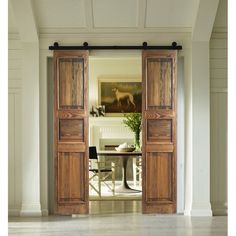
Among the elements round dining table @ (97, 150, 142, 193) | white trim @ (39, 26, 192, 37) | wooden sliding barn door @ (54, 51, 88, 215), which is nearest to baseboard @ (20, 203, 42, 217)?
wooden sliding barn door @ (54, 51, 88, 215)

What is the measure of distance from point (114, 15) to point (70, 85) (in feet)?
3.97

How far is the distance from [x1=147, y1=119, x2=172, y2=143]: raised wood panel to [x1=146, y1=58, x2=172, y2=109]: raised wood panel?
238 millimetres

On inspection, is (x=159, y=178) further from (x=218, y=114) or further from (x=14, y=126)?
(x=14, y=126)

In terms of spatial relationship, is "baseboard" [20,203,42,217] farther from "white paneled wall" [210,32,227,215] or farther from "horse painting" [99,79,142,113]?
"horse painting" [99,79,142,113]

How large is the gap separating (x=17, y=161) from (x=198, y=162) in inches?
106

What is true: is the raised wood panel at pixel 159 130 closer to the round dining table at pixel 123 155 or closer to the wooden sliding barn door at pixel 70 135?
the wooden sliding barn door at pixel 70 135

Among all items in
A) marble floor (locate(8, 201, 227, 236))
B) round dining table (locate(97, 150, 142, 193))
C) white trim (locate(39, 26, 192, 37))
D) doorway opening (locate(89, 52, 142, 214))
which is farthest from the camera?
doorway opening (locate(89, 52, 142, 214))

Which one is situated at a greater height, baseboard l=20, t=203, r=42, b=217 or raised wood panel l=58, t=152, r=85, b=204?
raised wood panel l=58, t=152, r=85, b=204

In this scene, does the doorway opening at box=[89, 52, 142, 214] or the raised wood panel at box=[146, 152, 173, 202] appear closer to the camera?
the raised wood panel at box=[146, 152, 173, 202]

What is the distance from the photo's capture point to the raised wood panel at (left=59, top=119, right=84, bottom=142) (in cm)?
714

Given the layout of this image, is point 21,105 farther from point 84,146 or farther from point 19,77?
point 84,146

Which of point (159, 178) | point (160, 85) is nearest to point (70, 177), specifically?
point (159, 178)

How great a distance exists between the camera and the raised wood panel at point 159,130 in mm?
7148

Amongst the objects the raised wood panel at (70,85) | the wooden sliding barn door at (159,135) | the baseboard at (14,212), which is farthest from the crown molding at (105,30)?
the baseboard at (14,212)
